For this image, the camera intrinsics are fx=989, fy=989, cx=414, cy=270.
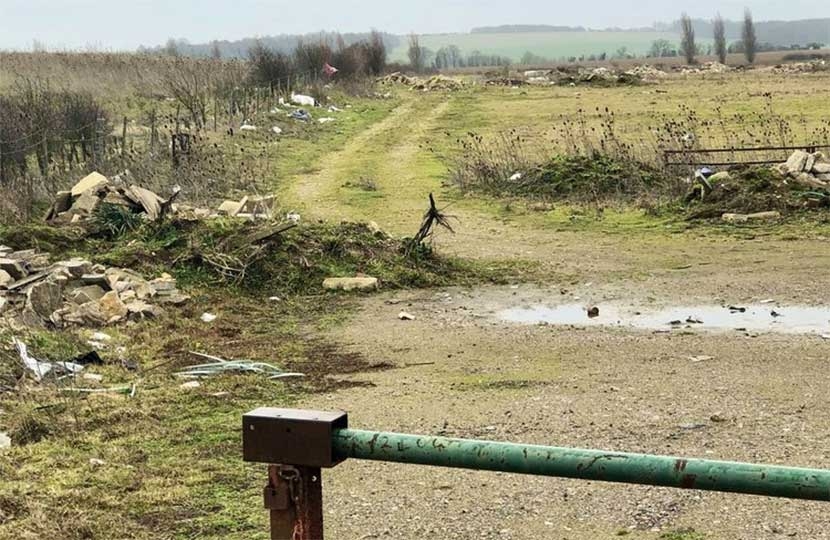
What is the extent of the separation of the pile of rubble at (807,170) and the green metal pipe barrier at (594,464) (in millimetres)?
14928

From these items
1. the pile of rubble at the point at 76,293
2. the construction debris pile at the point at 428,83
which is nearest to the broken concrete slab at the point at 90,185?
the pile of rubble at the point at 76,293

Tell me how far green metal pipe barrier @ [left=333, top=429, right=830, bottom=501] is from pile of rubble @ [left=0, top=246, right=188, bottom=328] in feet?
25.8

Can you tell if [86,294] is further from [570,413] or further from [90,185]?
[570,413]

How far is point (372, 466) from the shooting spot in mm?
5926

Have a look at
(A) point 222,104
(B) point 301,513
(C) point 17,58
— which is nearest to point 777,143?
(A) point 222,104

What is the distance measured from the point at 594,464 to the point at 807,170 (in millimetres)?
15479

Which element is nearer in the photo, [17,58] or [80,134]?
[80,134]

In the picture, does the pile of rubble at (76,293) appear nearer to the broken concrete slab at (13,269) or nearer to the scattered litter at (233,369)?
the broken concrete slab at (13,269)

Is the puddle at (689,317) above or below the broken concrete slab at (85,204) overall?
below

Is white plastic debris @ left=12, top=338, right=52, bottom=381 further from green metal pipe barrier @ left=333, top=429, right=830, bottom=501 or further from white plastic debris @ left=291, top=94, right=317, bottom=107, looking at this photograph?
white plastic debris @ left=291, top=94, right=317, bottom=107

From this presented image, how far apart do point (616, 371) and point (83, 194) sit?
27.8 feet

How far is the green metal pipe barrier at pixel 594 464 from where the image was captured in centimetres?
187

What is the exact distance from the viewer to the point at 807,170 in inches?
634

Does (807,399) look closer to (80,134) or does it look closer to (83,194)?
(83,194)
